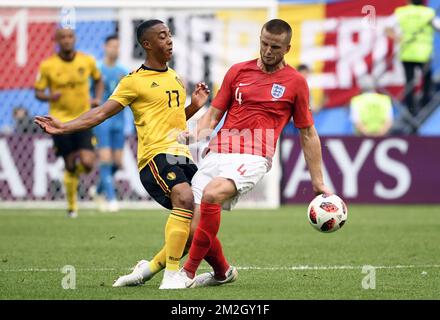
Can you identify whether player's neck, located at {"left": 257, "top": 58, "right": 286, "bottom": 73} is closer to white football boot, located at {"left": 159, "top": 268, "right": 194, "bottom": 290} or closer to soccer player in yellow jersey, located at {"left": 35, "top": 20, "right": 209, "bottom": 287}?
soccer player in yellow jersey, located at {"left": 35, "top": 20, "right": 209, "bottom": 287}

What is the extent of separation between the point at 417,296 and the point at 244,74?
A: 6.70ft

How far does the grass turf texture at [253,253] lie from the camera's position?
749 cm

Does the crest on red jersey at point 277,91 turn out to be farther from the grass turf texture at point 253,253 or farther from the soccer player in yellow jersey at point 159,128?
the grass turf texture at point 253,253

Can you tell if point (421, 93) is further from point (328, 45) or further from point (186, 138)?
point (186, 138)

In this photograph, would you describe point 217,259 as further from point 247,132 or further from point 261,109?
point 261,109

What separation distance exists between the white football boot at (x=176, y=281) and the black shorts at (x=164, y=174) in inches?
23.0

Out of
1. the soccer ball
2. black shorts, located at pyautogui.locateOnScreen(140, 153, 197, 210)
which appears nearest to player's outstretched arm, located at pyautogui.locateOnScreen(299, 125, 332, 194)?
the soccer ball

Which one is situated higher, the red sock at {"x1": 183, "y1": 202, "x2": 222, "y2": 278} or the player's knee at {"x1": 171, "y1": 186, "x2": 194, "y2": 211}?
the player's knee at {"x1": 171, "y1": 186, "x2": 194, "y2": 211}

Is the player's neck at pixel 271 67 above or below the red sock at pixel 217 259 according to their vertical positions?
above

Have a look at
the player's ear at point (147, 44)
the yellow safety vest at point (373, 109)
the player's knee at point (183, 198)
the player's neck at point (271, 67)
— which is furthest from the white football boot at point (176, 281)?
the yellow safety vest at point (373, 109)

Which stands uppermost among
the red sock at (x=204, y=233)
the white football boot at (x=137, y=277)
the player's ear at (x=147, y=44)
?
the player's ear at (x=147, y=44)

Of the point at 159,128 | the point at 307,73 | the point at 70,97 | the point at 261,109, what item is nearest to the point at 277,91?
the point at 261,109

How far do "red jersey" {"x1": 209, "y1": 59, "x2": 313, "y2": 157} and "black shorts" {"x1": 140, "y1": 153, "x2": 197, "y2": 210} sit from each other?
282mm

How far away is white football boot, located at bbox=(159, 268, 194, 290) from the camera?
762 cm
